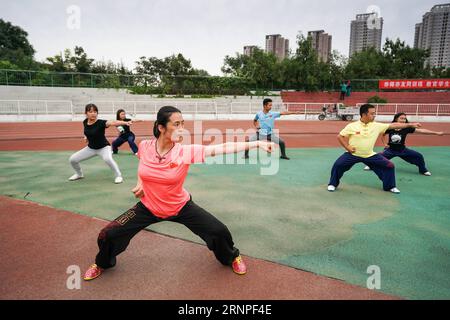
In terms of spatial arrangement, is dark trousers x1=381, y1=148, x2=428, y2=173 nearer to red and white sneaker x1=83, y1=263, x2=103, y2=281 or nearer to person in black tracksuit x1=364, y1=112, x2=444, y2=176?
person in black tracksuit x1=364, y1=112, x2=444, y2=176

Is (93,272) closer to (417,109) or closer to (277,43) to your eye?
(417,109)

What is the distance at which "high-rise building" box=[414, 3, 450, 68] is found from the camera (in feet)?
250

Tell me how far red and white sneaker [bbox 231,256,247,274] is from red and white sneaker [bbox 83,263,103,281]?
4.59 feet

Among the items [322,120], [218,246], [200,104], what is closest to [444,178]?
[218,246]

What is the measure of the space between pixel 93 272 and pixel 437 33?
10110cm

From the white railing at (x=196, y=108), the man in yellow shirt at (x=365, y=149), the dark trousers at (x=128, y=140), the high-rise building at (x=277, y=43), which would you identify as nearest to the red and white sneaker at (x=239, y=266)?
the man in yellow shirt at (x=365, y=149)

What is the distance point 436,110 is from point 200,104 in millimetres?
20746

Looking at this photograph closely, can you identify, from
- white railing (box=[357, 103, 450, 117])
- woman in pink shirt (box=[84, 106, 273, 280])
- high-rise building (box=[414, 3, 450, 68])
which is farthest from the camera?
high-rise building (box=[414, 3, 450, 68])

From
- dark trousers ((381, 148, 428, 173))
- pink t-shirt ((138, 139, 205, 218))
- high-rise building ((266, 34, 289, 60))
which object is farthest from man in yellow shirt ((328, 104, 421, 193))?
high-rise building ((266, 34, 289, 60))

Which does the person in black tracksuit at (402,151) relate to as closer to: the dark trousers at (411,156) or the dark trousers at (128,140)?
the dark trousers at (411,156)

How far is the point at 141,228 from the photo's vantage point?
9.79 ft

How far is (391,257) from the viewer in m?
3.40

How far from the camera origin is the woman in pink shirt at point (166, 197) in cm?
282

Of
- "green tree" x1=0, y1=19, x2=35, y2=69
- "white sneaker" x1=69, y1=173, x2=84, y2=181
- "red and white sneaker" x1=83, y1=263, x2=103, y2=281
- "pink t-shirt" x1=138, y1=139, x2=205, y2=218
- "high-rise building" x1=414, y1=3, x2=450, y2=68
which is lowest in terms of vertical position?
"red and white sneaker" x1=83, y1=263, x2=103, y2=281
